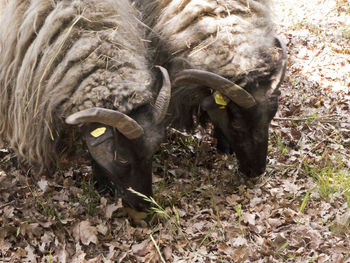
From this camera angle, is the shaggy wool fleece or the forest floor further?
the shaggy wool fleece

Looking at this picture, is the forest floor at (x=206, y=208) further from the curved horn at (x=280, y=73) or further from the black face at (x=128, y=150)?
the curved horn at (x=280, y=73)

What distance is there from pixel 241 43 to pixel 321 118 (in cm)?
238

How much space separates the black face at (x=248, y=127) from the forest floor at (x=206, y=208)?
25 centimetres

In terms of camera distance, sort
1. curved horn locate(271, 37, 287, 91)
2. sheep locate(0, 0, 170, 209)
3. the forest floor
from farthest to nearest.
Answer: curved horn locate(271, 37, 287, 91), sheep locate(0, 0, 170, 209), the forest floor

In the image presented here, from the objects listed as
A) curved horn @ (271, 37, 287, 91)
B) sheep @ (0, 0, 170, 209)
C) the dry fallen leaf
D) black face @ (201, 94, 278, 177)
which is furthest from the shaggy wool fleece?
curved horn @ (271, 37, 287, 91)

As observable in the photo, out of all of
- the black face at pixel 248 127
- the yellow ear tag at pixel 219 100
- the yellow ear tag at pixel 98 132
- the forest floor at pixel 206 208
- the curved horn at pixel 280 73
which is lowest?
the forest floor at pixel 206 208

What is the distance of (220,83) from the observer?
4180mm

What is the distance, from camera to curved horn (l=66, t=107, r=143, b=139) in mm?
3422

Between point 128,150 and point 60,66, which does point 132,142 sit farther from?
point 60,66

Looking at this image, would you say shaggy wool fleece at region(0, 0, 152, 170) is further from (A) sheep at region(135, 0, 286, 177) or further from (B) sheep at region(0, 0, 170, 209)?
(A) sheep at region(135, 0, 286, 177)

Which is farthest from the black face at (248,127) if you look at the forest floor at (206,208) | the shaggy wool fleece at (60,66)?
the shaggy wool fleece at (60,66)

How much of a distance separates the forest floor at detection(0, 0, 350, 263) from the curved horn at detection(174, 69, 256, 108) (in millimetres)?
1115

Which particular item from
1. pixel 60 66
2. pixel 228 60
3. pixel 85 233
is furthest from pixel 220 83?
pixel 85 233

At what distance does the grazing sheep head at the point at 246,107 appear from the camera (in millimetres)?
4246
